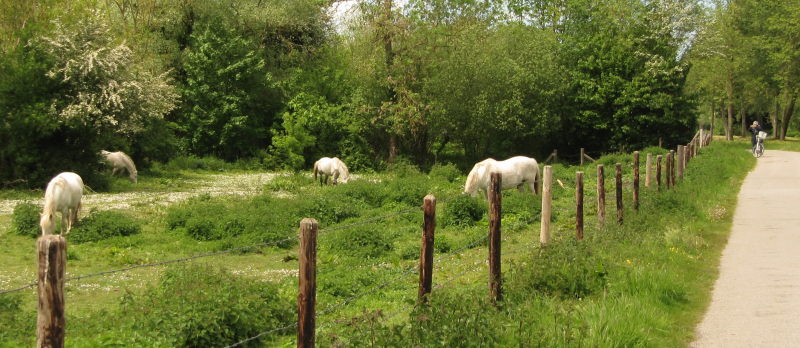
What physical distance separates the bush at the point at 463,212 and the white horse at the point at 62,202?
28.5ft

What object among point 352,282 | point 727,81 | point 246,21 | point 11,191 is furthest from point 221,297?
point 727,81

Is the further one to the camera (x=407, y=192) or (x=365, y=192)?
(x=365, y=192)

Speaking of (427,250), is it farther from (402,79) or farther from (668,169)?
(402,79)

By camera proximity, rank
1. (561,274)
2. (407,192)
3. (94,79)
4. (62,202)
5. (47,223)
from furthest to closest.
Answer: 1. (94,79)
2. (407,192)
3. (62,202)
4. (47,223)
5. (561,274)

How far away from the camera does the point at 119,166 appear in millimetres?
30234

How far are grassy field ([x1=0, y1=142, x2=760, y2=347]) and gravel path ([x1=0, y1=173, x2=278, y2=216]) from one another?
0.30 metres

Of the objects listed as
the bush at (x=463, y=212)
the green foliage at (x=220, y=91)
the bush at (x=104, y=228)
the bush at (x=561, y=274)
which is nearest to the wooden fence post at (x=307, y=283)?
the bush at (x=561, y=274)

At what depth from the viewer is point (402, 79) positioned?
39.7 m

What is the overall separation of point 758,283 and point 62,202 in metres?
14.2

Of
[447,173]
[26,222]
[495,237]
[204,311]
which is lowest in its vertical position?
[447,173]

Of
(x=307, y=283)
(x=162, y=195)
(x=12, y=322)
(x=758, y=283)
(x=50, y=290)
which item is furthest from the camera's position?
(x=162, y=195)

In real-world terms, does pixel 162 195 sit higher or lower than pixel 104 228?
lower

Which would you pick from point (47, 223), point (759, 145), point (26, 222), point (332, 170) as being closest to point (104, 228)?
point (47, 223)

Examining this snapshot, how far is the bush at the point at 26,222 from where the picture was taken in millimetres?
16078
